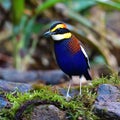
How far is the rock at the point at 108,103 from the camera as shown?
147 inches

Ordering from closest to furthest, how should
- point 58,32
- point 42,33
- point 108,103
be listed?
point 108,103 < point 58,32 < point 42,33

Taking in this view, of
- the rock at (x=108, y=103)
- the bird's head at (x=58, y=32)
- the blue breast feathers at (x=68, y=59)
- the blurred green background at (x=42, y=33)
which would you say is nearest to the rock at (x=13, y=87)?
the blue breast feathers at (x=68, y=59)

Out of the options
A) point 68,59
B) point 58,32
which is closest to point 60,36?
point 58,32

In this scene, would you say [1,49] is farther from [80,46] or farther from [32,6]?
[80,46]

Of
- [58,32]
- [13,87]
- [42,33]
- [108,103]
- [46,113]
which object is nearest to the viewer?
[46,113]

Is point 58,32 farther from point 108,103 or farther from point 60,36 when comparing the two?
point 108,103

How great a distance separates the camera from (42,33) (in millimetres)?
9438

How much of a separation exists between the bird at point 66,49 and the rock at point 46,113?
1.79ft

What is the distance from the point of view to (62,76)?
764 cm

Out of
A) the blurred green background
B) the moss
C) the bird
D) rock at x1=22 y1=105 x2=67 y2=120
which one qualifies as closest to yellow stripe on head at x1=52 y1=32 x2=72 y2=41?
the bird

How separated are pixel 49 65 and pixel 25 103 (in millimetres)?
6364

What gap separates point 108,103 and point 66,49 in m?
0.78

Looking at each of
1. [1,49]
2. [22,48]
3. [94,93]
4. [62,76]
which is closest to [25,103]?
[94,93]

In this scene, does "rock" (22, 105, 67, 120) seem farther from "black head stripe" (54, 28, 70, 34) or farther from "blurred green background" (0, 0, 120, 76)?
"blurred green background" (0, 0, 120, 76)
